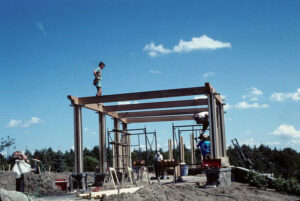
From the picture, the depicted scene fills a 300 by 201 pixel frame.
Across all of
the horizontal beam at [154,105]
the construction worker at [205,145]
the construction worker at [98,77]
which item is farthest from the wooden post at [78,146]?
the construction worker at [205,145]

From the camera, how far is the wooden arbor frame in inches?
530

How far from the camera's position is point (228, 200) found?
9.95 meters

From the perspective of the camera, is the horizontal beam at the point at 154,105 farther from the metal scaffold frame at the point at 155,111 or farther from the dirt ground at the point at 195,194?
the dirt ground at the point at 195,194

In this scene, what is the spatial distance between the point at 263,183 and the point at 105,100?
702 cm

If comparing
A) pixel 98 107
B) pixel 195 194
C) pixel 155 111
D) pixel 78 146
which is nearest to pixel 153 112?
pixel 155 111

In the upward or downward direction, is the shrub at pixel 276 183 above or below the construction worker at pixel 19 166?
below

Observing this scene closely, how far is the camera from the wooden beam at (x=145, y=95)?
540 inches

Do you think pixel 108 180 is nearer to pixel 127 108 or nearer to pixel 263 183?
pixel 127 108

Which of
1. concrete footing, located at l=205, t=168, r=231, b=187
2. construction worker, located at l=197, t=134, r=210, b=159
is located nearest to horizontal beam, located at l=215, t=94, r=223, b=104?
construction worker, located at l=197, t=134, r=210, b=159

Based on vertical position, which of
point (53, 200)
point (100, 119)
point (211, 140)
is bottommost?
point (53, 200)

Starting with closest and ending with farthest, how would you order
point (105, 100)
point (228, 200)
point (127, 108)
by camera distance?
point (228, 200), point (105, 100), point (127, 108)

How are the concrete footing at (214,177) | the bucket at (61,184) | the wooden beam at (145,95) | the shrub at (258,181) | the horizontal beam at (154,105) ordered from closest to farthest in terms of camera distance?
1. the concrete footing at (214,177)
2. the shrub at (258,181)
3. the wooden beam at (145,95)
4. the bucket at (61,184)
5. the horizontal beam at (154,105)

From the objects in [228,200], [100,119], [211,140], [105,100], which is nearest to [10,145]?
[100,119]

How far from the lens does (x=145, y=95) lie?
1455 centimetres
